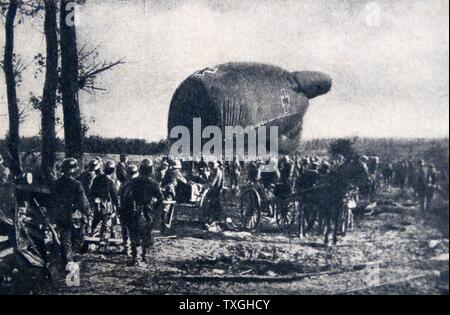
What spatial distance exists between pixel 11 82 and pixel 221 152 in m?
3.48

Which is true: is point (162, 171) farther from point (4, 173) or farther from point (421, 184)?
point (421, 184)

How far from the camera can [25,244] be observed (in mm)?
7371

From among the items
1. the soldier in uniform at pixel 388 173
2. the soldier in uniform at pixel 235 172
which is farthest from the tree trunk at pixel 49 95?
the soldier in uniform at pixel 388 173

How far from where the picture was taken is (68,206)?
7078 mm

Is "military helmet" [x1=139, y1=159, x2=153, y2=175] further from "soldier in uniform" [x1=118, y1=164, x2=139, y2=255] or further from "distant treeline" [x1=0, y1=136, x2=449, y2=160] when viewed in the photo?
"distant treeline" [x1=0, y1=136, x2=449, y2=160]

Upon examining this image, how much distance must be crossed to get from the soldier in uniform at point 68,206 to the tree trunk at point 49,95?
79cm

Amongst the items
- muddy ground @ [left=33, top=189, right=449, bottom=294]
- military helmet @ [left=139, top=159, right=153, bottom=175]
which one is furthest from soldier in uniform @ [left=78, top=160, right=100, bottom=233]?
military helmet @ [left=139, top=159, right=153, bottom=175]

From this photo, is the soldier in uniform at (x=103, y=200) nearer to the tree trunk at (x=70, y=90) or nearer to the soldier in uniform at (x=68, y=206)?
the soldier in uniform at (x=68, y=206)

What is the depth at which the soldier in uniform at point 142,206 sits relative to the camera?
6992mm

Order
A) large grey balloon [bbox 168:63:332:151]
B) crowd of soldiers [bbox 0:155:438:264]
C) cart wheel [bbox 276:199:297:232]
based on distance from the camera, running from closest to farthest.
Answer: crowd of soldiers [bbox 0:155:438:264]
cart wheel [bbox 276:199:297:232]
large grey balloon [bbox 168:63:332:151]

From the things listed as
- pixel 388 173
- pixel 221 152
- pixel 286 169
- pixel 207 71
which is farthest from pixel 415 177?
pixel 207 71

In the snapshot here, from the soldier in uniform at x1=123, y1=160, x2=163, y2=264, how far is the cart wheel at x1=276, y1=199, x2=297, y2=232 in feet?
5.66

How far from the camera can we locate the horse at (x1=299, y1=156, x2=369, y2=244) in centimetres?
685

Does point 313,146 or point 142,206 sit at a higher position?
point 313,146
